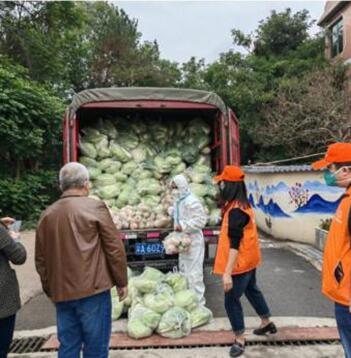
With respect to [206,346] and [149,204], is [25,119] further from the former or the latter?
[206,346]

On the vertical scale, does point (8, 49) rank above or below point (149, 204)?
above

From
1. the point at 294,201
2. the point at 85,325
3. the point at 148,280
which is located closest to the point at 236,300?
the point at 148,280

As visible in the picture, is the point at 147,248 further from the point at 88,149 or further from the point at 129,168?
the point at 88,149

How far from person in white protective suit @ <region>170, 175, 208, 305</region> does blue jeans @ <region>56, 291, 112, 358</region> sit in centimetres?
202

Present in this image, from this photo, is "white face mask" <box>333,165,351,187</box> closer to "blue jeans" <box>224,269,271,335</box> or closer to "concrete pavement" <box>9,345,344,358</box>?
"blue jeans" <box>224,269,271,335</box>

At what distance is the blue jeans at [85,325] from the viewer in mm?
2938

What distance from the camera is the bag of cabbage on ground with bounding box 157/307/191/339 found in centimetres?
429

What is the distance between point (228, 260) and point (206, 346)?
96cm

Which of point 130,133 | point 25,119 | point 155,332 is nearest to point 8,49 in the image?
point 25,119

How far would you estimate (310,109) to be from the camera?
48.8 ft

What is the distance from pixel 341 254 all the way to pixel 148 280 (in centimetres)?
274

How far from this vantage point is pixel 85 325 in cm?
294

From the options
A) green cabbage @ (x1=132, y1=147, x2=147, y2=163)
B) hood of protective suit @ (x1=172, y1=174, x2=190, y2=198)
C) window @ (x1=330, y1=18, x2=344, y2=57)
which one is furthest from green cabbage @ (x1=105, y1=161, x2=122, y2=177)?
window @ (x1=330, y1=18, x2=344, y2=57)

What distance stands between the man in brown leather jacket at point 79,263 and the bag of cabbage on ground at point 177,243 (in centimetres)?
190
